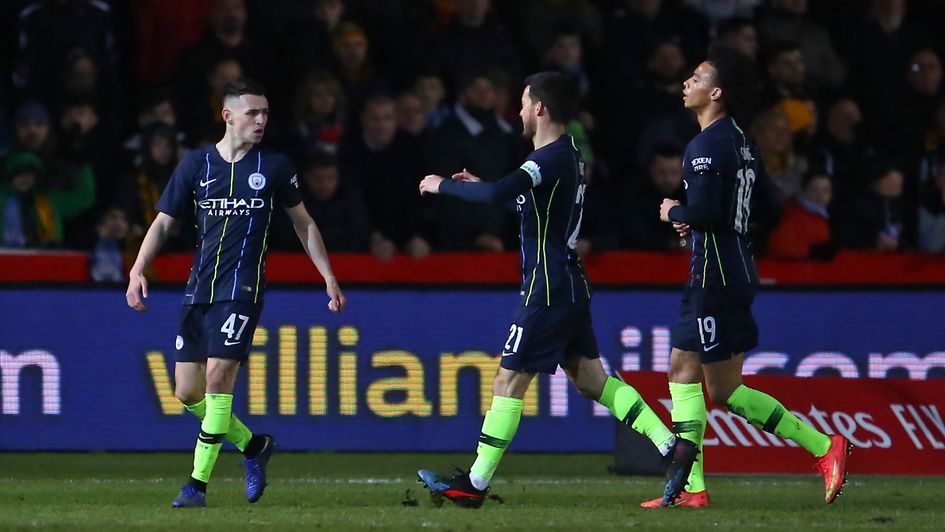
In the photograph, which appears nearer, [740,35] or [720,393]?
[720,393]

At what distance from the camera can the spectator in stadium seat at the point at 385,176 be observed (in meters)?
14.3

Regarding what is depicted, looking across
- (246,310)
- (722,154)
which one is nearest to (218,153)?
(246,310)

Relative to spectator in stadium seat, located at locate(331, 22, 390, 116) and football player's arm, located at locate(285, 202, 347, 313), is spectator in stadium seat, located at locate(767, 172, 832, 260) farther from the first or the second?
football player's arm, located at locate(285, 202, 347, 313)

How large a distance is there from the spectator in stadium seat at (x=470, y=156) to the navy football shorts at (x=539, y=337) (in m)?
5.11

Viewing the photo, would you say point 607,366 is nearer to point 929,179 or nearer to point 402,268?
point 402,268

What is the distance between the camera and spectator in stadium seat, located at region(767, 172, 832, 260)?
14.0m

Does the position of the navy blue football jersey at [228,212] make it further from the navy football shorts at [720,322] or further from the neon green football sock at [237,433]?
the navy football shorts at [720,322]

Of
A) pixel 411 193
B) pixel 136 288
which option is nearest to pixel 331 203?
pixel 411 193

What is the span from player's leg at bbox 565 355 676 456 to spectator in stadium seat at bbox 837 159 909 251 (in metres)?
5.73

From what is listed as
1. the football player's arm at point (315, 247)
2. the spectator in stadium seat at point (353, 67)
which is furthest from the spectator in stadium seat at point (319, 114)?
the football player's arm at point (315, 247)

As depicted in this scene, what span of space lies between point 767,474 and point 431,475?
3162 millimetres

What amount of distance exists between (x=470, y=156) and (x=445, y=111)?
22.7 inches

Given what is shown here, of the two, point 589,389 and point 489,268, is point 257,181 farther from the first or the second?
point 489,268

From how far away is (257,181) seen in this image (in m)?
9.21
